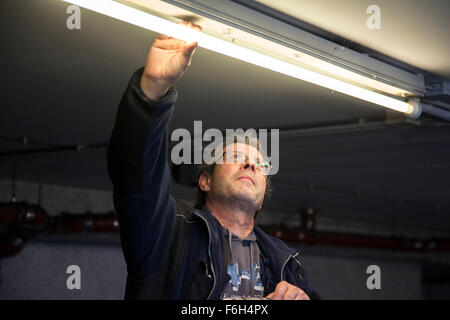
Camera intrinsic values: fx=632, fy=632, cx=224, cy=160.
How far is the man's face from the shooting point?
2.08m

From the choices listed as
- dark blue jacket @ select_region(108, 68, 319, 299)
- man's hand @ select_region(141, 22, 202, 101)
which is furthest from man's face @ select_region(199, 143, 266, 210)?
man's hand @ select_region(141, 22, 202, 101)

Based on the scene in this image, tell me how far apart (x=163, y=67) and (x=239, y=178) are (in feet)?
2.35

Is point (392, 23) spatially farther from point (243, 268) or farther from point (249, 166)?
point (243, 268)

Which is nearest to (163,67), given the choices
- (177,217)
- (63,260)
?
(177,217)

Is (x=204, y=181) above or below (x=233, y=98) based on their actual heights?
below

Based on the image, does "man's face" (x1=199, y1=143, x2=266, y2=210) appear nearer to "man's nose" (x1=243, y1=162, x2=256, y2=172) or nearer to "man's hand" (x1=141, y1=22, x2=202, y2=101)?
"man's nose" (x1=243, y1=162, x2=256, y2=172)

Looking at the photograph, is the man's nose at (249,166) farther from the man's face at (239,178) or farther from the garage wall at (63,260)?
the garage wall at (63,260)

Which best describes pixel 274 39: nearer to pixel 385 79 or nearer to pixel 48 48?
pixel 385 79

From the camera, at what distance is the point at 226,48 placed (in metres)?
1.98

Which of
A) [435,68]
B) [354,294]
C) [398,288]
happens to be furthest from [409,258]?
[435,68]

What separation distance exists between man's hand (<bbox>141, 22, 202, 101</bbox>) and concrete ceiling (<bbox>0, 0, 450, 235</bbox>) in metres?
0.80

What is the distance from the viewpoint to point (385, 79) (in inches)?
105
